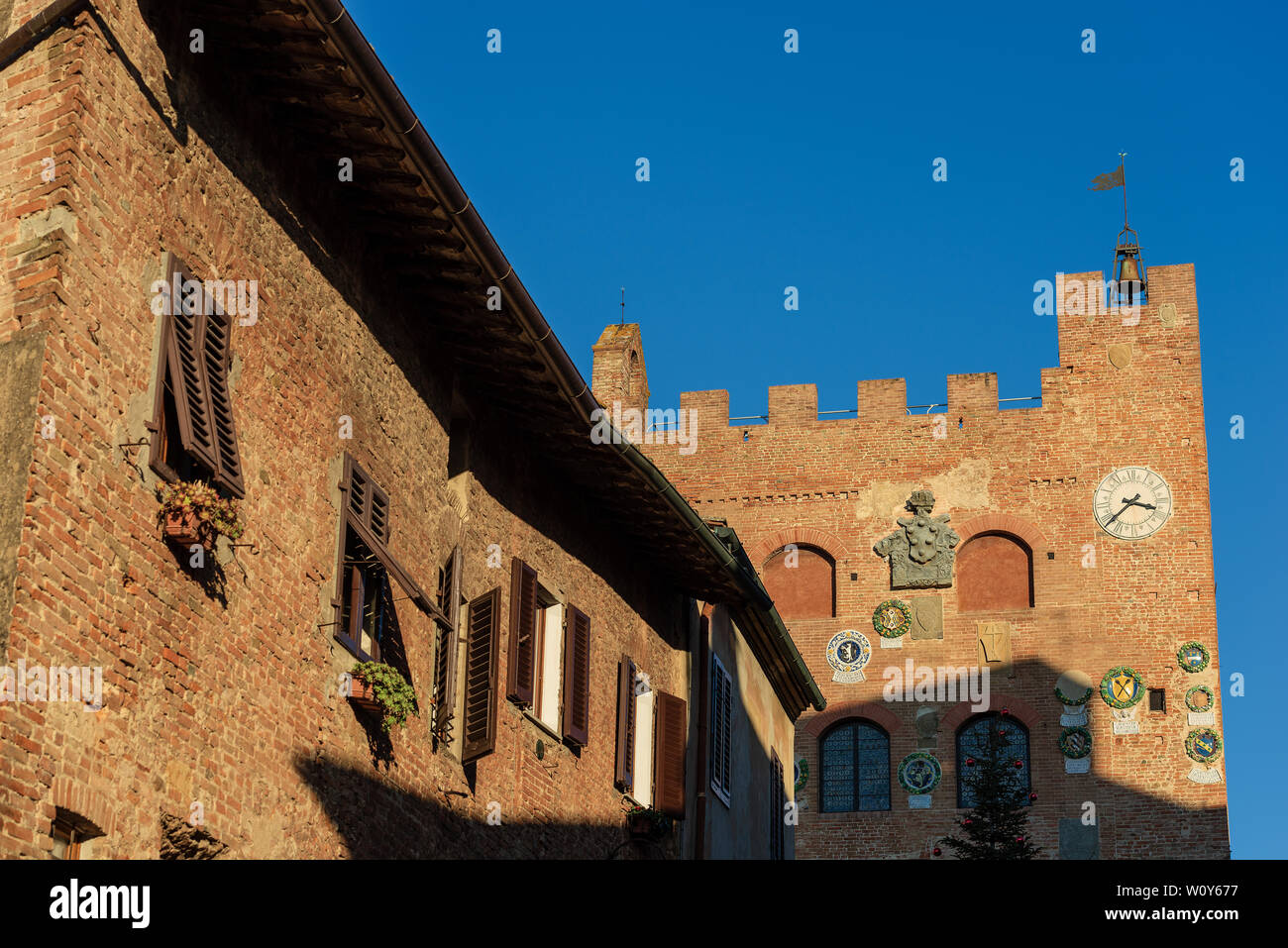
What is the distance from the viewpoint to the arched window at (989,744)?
32.4 meters

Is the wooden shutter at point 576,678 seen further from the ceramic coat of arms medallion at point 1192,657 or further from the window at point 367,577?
the ceramic coat of arms medallion at point 1192,657

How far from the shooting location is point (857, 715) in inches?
1320

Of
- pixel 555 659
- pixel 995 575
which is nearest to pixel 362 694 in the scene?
pixel 555 659

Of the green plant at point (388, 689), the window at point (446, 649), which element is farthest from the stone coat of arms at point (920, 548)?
the green plant at point (388, 689)

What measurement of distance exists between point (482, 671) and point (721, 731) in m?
6.74

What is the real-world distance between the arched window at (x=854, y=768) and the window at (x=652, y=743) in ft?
58.3

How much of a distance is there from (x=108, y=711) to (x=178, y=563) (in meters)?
0.87

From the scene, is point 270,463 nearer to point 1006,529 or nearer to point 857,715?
point 857,715

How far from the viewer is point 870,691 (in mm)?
33656

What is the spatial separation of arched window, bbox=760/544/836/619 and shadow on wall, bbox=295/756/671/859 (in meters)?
21.1

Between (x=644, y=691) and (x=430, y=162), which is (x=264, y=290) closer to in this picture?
(x=430, y=162)

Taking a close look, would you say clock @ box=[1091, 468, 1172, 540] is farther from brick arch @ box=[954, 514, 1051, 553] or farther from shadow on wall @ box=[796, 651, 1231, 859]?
shadow on wall @ box=[796, 651, 1231, 859]

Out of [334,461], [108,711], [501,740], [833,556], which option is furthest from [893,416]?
[108,711]
